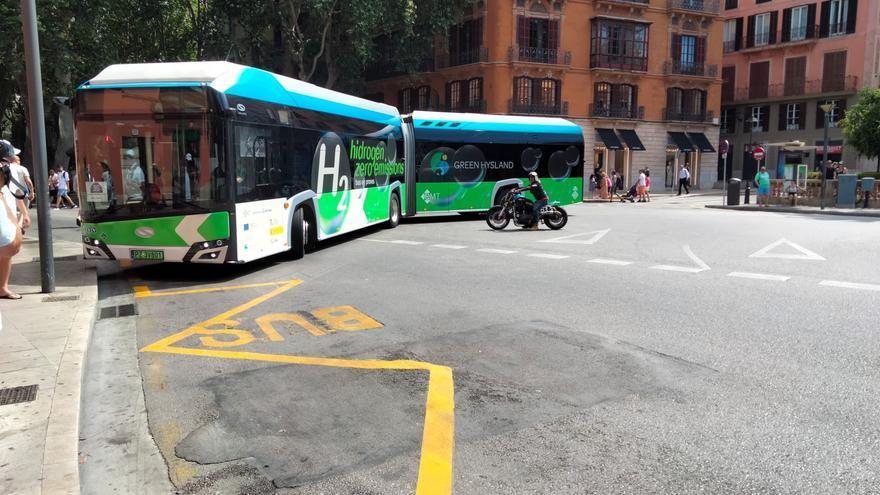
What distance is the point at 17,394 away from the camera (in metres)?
4.63

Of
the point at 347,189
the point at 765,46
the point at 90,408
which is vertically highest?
the point at 765,46

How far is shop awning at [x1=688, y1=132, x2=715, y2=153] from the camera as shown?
4494 cm

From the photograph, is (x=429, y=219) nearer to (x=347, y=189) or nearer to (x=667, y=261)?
(x=347, y=189)

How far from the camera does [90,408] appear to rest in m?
4.77

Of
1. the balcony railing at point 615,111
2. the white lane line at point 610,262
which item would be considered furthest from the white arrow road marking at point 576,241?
the balcony railing at point 615,111

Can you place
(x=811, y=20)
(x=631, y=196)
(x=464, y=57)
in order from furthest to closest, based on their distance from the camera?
(x=811, y=20), (x=464, y=57), (x=631, y=196)

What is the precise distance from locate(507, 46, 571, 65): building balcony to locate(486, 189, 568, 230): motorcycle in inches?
938

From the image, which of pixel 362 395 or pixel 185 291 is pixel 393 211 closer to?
pixel 185 291

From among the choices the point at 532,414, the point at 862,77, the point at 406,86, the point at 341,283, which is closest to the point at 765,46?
the point at 862,77

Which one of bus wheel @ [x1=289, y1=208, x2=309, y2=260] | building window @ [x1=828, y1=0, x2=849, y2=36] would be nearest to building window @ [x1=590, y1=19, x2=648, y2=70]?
building window @ [x1=828, y1=0, x2=849, y2=36]

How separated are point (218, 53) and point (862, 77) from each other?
40.8 metres

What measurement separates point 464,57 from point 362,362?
36.8m

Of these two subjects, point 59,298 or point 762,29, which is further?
point 762,29

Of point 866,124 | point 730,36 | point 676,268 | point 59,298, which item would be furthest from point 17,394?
point 730,36
